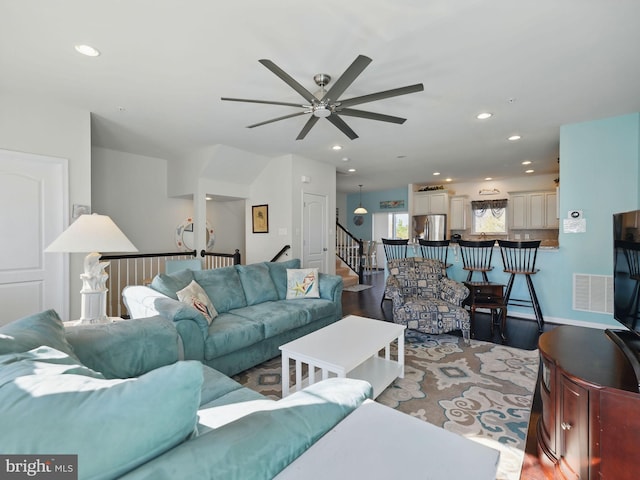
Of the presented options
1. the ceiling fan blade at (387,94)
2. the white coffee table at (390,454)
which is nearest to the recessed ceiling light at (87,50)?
the ceiling fan blade at (387,94)

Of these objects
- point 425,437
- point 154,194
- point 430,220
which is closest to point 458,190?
point 430,220

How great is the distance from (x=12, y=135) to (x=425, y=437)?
14.8 feet

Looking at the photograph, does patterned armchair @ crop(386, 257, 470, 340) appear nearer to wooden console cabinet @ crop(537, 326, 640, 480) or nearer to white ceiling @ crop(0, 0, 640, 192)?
wooden console cabinet @ crop(537, 326, 640, 480)

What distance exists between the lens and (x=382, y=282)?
7.66m

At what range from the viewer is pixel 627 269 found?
5.31 ft

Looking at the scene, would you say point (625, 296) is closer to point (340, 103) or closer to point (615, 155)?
point (340, 103)

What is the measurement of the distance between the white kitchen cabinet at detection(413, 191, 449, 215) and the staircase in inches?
106

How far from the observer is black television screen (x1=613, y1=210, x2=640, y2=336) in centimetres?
151

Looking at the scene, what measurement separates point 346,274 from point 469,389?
4.94m

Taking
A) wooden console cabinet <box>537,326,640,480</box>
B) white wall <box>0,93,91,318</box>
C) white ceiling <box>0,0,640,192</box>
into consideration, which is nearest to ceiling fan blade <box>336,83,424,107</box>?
white ceiling <box>0,0,640,192</box>

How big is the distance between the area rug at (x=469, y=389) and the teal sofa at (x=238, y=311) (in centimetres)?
28

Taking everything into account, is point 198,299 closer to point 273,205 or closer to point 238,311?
point 238,311

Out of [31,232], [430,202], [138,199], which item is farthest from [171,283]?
[430,202]

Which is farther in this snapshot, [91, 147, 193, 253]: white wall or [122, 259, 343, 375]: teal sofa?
[91, 147, 193, 253]: white wall
